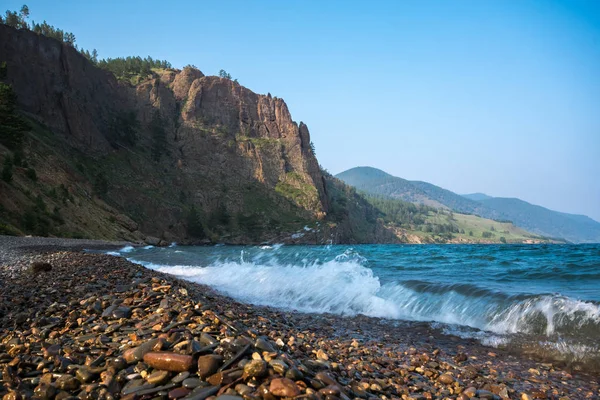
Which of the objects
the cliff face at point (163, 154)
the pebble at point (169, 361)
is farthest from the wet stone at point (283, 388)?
the cliff face at point (163, 154)

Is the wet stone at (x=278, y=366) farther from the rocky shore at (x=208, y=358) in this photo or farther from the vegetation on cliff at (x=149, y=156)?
the vegetation on cliff at (x=149, y=156)

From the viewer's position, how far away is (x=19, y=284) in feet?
32.9

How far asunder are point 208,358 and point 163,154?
104m

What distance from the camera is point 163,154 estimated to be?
99812 millimetres

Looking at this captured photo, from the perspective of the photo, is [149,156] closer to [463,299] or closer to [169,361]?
[463,299]

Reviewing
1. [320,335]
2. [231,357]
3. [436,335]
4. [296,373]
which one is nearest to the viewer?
[296,373]

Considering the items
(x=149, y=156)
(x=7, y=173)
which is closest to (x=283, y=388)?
(x=7, y=173)

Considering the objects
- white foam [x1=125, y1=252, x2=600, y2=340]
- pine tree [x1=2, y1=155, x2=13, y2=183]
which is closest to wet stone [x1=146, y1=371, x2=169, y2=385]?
white foam [x1=125, y1=252, x2=600, y2=340]

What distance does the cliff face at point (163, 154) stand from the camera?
58281 millimetres

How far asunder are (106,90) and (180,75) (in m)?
28.7

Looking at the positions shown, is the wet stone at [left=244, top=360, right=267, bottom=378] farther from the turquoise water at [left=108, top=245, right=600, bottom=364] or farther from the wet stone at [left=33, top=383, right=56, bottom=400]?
the turquoise water at [left=108, top=245, right=600, bottom=364]

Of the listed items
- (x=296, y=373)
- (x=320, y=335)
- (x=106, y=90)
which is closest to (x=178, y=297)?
(x=320, y=335)

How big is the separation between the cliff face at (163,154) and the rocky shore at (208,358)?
3669 centimetres

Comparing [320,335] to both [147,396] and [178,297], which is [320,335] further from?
[147,396]
